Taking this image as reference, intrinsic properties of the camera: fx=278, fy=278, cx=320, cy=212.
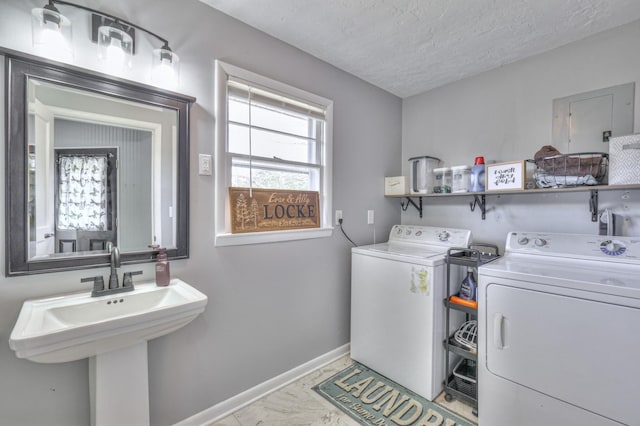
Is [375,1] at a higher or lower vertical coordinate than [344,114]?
higher

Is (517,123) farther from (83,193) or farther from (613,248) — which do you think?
(83,193)

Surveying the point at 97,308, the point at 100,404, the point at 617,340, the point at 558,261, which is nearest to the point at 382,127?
the point at 558,261

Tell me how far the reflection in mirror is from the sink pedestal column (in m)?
0.48

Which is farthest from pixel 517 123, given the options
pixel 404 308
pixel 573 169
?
pixel 404 308

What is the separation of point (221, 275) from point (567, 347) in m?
1.80

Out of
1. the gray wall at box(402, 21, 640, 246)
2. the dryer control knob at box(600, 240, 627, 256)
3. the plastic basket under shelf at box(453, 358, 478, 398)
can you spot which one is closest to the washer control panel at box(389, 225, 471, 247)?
the gray wall at box(402, 21, 640, 246)

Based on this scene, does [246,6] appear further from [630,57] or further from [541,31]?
[630,57]

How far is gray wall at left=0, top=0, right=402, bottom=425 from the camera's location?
116 cm

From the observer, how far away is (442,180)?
238cm

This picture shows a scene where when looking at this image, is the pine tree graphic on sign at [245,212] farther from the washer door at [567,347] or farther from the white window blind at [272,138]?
the washer door at [567,347]

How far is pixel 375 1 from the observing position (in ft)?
4.95

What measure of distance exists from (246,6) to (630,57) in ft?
7.49

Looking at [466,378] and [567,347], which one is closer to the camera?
[567,347]

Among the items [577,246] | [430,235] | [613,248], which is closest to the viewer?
[613,248]
